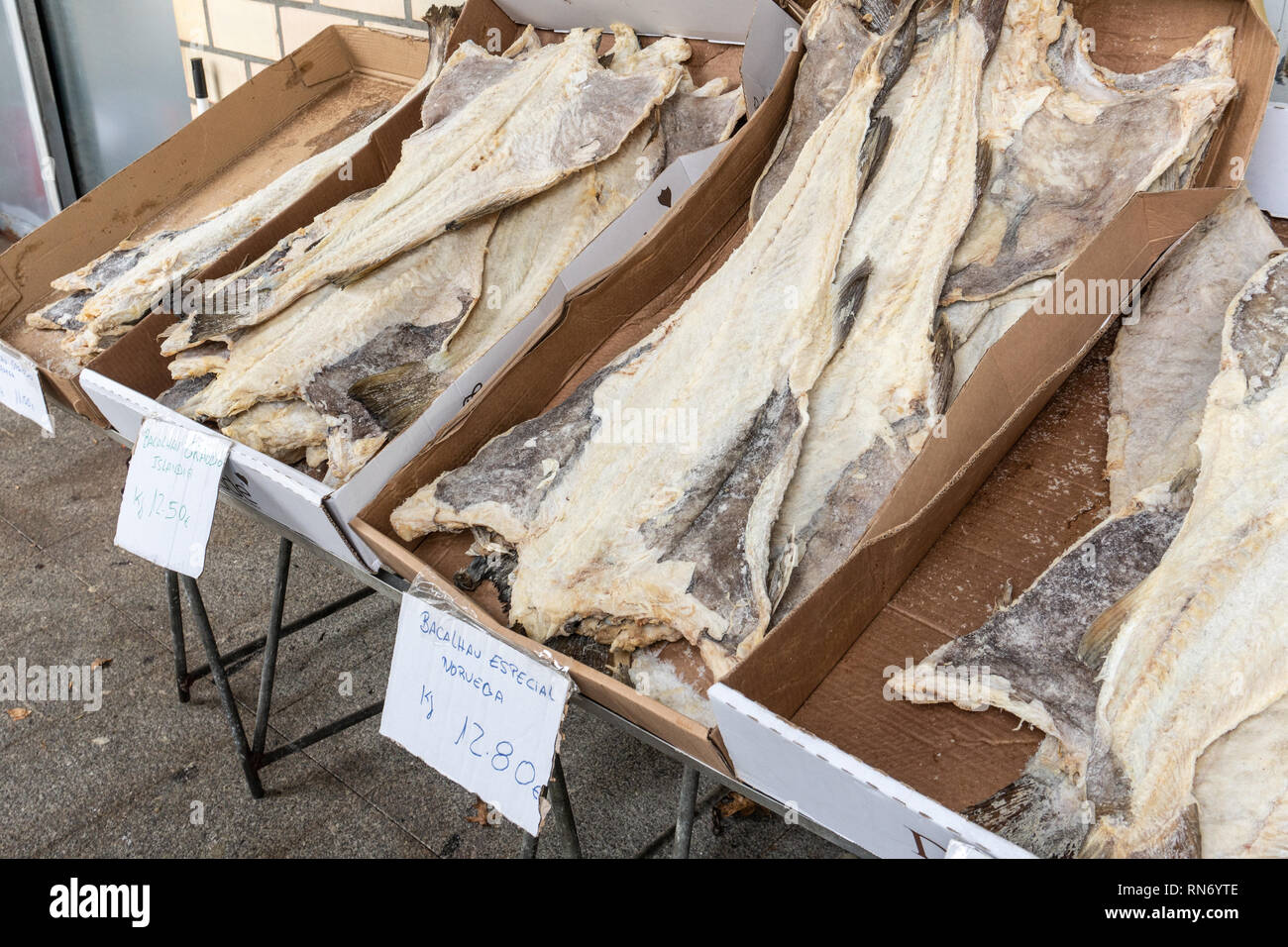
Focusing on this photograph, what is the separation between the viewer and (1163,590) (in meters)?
1.30

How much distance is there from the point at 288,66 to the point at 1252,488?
3.37m

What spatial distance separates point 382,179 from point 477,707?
1.98 metres

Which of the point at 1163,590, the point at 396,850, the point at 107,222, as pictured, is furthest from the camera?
the point at 107,222

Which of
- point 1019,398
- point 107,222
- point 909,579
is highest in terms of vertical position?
point 1019,398

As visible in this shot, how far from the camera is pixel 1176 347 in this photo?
1728 mm

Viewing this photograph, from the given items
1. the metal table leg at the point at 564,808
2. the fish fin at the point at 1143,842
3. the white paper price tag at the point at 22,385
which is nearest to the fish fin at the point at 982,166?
the fish fin at the point at 1143,842

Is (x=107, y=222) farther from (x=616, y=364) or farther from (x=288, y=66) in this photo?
(x=616, y=364)

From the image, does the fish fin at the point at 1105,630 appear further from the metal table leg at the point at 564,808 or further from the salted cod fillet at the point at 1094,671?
the metal table leg at the point at 564,808

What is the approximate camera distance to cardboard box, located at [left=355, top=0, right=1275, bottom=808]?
1297mm

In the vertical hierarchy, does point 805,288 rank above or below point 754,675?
above

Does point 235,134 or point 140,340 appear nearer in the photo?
point 140,340

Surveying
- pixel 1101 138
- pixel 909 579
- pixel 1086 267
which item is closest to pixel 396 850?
pixel 909 579

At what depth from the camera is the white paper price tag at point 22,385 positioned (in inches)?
100

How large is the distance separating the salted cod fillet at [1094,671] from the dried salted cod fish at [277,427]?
4.67ft
